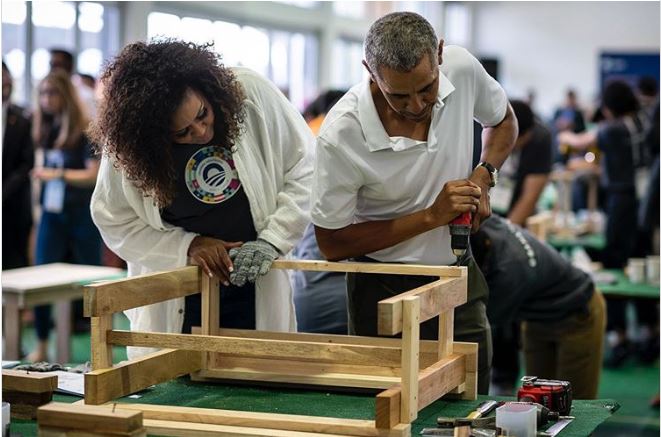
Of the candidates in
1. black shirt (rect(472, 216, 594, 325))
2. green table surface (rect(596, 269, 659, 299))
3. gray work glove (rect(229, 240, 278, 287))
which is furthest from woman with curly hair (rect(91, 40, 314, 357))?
green table surface (rect(596, 269, 659, 299))

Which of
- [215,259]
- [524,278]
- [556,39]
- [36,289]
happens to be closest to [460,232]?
[215,259]

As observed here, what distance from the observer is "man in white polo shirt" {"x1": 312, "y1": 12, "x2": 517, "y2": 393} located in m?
1.96

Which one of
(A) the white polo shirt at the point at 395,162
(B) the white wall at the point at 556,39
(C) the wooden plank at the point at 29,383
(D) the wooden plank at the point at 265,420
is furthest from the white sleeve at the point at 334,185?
(B) the white wall at the point at 556,39

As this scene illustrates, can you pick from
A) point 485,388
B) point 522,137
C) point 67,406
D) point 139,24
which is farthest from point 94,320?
point 139,24

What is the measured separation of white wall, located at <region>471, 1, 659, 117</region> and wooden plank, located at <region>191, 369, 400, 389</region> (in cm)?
1263

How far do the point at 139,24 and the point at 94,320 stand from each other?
21.4 ft

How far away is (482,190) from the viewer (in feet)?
6.83

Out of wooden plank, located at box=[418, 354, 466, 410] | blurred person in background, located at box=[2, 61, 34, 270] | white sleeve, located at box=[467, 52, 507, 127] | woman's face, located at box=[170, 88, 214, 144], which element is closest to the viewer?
wooden plank, located at box=[418, 354, 466, 410]

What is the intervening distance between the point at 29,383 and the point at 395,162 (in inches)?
32.5

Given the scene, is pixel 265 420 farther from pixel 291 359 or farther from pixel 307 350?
pixel 291 359

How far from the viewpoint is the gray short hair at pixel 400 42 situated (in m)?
1.88

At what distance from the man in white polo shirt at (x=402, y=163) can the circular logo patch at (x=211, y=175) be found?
0.23 m

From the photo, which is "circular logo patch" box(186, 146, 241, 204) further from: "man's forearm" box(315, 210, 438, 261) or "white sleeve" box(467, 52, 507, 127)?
"white sleeve" box(467, 52, 507, 127)

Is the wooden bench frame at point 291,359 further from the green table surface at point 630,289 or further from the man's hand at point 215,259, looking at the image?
the green table surface at point 630,289
